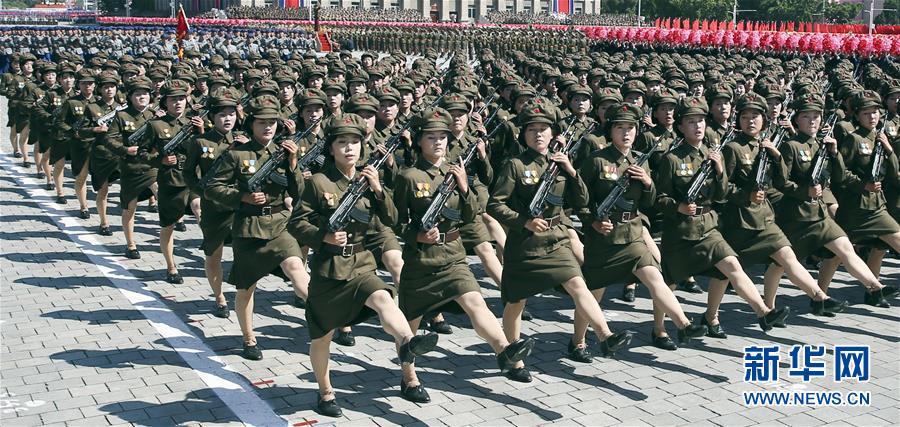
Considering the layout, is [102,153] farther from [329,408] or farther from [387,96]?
[329,408]

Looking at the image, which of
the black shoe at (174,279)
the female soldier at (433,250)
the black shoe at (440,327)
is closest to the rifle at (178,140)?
the black shoe at (174,279)

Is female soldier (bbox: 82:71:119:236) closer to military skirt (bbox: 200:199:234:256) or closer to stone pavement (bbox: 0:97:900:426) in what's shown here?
stone pavement (bbox: 0:97:900:426)

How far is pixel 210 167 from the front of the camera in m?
9.77

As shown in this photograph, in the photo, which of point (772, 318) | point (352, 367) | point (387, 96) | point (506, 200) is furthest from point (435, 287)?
point (387, 96)

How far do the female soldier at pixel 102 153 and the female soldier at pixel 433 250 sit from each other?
687 cm

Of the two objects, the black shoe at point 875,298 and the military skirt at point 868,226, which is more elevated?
the military skirt at point 868,226

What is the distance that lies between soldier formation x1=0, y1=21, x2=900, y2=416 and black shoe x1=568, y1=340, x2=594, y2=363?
1 cm

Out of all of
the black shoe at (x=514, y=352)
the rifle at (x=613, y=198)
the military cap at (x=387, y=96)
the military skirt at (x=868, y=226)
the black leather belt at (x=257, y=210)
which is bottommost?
the black shoe at (x=514, y=352)

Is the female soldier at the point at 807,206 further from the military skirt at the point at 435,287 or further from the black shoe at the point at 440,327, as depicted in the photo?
the military skirt at the point at 435,287

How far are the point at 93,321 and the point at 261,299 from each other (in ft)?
5.61

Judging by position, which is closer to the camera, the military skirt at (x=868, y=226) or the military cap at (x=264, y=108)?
the military cap at (x=264, y=108)

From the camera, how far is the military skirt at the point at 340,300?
7.54m

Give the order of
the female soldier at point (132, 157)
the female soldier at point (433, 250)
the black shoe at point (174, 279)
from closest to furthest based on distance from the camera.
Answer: the female soldier at point (433, 250)
the black shoe at point (174, 279)
the female soldier at point (132, 157)

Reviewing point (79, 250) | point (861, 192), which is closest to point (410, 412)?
point (861, 192)
